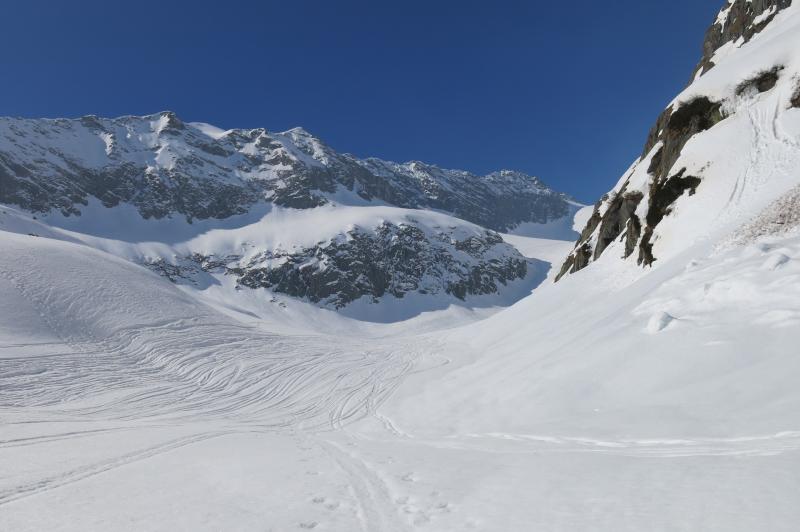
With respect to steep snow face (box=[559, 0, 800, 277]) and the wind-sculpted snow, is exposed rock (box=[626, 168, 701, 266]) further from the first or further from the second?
the wind-sculpted snow

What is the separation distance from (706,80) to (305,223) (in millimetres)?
149442

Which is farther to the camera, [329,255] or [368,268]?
[329,255]

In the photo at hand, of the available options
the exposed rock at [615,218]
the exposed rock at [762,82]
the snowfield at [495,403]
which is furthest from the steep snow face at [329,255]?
the exposed rock at [762,82]

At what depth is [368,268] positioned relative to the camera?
451ft

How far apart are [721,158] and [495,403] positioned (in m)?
18.8

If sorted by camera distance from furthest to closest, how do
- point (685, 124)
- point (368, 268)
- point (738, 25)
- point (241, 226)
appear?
point (241, 226) → point (368, 268) → point (738, 25) → point (685, 124)

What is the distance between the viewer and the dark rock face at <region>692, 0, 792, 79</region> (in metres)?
39.4

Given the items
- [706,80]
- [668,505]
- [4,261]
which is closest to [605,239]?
[706,80]

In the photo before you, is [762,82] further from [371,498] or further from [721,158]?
[371,498]

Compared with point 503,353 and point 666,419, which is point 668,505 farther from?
point 503,353

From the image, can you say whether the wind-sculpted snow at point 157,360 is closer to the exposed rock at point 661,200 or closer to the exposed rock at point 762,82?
the exposed rock at point 661,200

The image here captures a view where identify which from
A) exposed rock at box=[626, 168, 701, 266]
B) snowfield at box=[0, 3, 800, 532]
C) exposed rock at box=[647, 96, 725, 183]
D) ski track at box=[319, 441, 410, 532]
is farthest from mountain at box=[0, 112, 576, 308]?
ski track at box=[319, 441, 410, 532]

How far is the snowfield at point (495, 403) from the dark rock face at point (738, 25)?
3633 mm

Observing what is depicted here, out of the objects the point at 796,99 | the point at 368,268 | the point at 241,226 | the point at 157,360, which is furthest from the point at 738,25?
the point at 241,226
